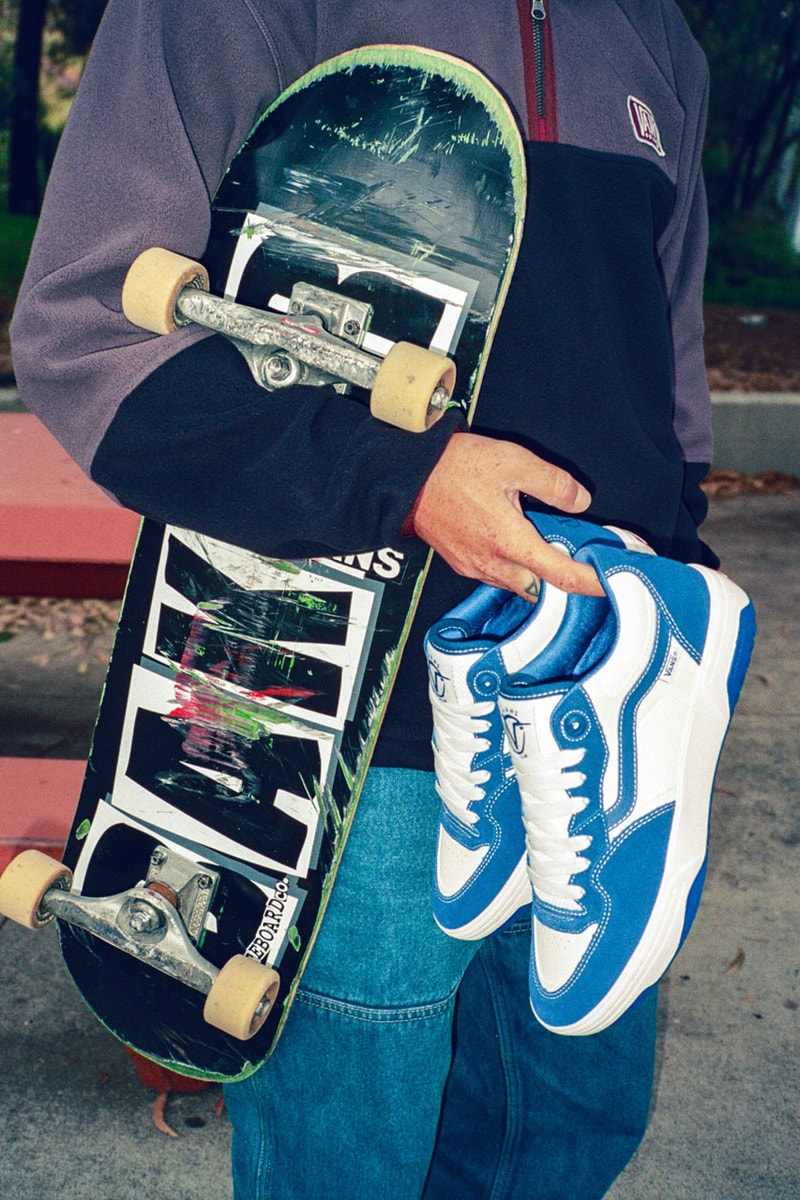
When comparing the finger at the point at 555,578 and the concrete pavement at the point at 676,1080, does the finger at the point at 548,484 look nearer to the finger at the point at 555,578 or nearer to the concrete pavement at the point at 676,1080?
the finger at the point at 555,578

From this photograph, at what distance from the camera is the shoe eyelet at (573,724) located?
1.16 m

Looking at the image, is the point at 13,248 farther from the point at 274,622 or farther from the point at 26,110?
the point at 274,622

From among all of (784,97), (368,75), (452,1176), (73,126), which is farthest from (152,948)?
(784,97)

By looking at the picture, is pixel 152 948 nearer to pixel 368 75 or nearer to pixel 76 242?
pixel 76 242

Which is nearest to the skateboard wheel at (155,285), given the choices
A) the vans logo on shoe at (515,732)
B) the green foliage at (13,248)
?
the vans logo on shoe at (515,732)

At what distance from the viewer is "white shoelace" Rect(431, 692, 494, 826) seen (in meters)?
1.23

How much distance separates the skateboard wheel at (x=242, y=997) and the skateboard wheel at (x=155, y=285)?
2.48ft

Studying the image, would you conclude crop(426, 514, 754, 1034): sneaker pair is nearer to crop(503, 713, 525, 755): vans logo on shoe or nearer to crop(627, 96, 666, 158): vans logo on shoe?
crop(503, 713, 525, 755): vans logo on shoe

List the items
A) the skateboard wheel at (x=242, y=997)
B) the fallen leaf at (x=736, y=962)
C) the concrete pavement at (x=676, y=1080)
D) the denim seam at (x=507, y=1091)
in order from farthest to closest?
the fallen leaf at (x=736, y=962) → the concrete pavement at (x=676, y=1080) → the denim seam at (x=507, y=1091) → the skateboard wheel at (x=242, y=997)

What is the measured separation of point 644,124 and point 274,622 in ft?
2.57

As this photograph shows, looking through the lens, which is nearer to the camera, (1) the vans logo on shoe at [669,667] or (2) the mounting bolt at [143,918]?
(1) the vans logo on shoe at [669,667]

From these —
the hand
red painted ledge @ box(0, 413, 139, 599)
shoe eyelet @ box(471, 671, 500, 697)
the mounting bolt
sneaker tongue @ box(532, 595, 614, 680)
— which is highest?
the hand

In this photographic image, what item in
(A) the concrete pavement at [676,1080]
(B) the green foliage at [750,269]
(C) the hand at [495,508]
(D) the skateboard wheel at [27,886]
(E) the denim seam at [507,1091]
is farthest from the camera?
(B) the green foliage at [750,269]

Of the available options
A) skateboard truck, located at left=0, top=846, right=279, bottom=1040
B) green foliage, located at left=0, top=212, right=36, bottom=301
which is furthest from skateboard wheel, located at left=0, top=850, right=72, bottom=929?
green foliage, located at left=0, top=212, right=36, bottom=301
